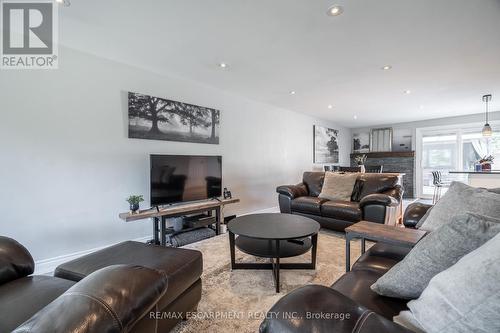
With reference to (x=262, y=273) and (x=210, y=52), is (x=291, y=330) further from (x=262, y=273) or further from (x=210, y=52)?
(x=210, y=52)

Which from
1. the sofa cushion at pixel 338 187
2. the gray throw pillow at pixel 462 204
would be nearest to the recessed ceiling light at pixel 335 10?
the gray throw pillow at pixel 462 204

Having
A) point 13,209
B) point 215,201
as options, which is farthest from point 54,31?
point 215,201

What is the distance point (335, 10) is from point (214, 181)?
100 inches

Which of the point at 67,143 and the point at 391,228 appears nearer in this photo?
the point at 391,228

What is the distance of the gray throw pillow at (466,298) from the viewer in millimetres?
614

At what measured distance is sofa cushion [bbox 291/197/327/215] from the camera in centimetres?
355

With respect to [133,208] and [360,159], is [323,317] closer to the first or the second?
[133,208]

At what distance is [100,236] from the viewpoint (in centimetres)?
272

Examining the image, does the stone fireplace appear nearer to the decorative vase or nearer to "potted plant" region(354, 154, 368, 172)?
"potted plant" region(354, 154, 368, 172)

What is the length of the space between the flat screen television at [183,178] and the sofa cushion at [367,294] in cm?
233

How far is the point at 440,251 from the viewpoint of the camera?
0.89 m

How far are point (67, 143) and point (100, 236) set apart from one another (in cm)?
112

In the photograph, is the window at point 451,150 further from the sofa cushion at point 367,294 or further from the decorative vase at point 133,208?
the decorative vase at point 133,208

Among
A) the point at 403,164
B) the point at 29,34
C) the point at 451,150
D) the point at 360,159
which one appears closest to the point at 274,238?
the point at 29,34
